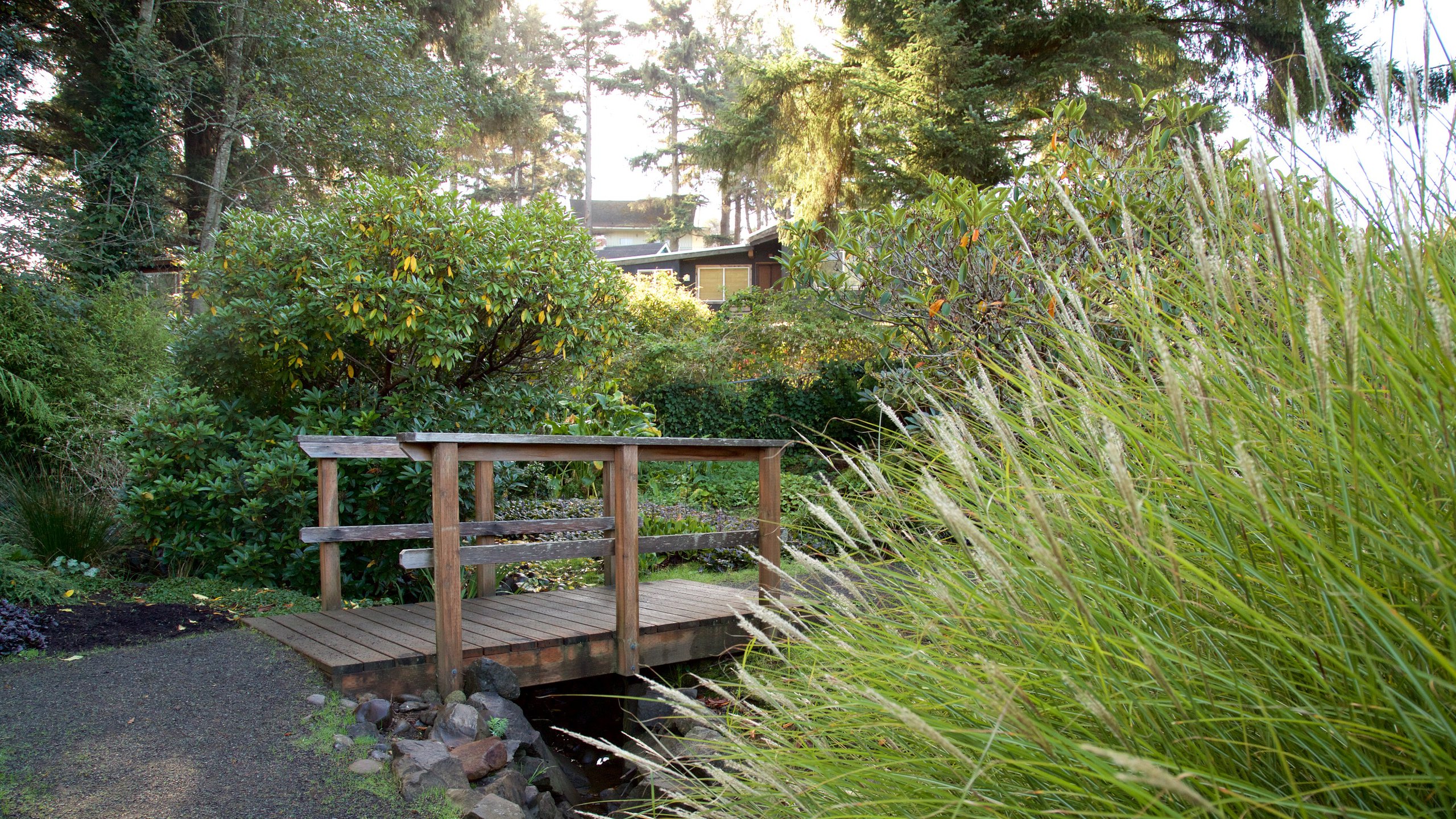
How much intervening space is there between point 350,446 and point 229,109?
39.0 feet

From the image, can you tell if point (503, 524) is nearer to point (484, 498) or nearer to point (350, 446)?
point (484, 498)

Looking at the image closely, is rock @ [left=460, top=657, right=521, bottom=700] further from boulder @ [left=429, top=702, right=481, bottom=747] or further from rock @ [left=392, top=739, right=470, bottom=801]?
rock @ [left=392, top=739, right=470, bottom=801]

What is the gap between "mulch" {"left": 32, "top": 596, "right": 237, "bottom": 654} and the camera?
4.39 meters

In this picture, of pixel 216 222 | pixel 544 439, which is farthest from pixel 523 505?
pixel 216 222

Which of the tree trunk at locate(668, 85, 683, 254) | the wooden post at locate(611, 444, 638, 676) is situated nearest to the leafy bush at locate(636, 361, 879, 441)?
the wooden post at locate(611, 444, 638, 676)

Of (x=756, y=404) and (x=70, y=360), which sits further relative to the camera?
(x=756, y=404)

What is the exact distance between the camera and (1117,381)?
165 centimetres

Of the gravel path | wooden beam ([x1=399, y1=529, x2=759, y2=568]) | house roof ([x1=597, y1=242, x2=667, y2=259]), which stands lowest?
the gravel path

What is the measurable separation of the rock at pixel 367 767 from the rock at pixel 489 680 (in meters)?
0.81

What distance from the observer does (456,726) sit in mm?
3615

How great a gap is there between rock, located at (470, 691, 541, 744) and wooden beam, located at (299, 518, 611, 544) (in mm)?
879

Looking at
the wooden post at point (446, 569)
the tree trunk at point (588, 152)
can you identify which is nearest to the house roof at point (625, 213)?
the tree trunk at point (588, 152)

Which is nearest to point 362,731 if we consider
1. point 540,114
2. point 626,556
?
point 626,556

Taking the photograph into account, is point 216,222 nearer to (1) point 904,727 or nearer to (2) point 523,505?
(2) point 523,505
